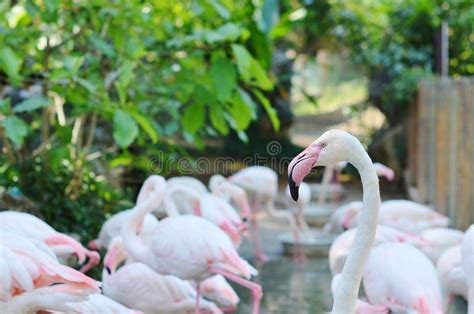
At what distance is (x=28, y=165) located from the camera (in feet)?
19.9

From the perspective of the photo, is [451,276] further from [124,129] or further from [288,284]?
[124,129]

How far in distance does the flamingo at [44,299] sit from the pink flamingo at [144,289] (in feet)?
4.71

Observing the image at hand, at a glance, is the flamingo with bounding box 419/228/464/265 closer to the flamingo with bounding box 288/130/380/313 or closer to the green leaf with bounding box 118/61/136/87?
the green leaf with bounding box 118/61/136/87

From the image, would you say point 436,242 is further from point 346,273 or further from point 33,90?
point 33,90

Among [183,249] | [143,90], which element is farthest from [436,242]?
[143,90]

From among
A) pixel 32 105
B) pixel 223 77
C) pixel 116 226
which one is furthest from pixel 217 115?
pixel 32 105

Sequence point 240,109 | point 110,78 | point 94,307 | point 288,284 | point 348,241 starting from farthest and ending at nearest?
point 288,284 < point 110,78 < point 240,109 < point 348,241 < point 94,307

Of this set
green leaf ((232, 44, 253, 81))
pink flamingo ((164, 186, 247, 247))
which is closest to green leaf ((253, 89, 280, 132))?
green leaf ((232, 44, 253, 81))

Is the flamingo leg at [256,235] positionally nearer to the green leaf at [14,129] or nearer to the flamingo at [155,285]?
the flamingo at [155,285]

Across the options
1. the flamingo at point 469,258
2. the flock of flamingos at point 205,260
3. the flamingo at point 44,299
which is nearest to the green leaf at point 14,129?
the flock of flamingos at point 205,260

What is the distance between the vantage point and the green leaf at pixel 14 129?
4633 millimetres

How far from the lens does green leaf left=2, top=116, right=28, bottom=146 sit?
463 cm

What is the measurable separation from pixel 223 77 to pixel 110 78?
1086mm

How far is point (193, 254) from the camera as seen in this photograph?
437 centimetres
